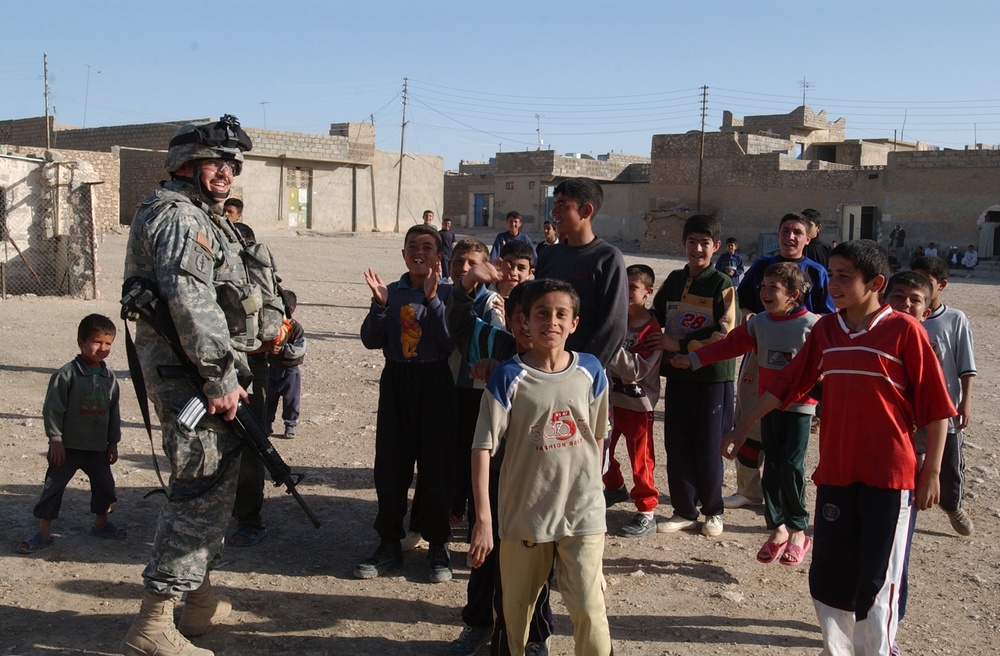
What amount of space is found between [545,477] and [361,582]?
1.63 m

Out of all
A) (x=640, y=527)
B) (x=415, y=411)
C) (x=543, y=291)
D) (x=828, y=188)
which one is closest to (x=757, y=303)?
(x=640, y=527)

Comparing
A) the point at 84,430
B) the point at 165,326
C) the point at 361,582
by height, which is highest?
the point at 165,326

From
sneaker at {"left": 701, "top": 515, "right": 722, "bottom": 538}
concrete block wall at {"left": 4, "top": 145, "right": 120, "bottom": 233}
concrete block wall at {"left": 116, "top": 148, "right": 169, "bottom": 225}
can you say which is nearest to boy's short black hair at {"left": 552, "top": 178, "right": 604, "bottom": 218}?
sneaker at {"left": 701, "top": 515, "right": 722, "bottom": 538}

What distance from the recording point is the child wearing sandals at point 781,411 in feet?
15.0

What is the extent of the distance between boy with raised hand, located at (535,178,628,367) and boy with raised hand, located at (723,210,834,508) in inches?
58.5

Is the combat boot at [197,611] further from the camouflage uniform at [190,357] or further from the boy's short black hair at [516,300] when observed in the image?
the boy's short black hair at [516,300]

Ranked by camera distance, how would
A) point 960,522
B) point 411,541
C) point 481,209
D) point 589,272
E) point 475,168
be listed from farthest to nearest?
1. point 475,168
2. point 481,209
3. point 960,522
4. point 411,541
5. point 589,272

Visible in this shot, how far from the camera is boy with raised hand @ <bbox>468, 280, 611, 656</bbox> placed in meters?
3.14

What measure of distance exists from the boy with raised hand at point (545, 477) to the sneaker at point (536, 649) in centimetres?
24

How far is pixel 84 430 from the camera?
4.69 m

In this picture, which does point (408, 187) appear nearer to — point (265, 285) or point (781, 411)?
point (781, 411)

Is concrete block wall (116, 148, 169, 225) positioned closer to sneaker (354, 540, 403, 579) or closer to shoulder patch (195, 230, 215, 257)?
sneaker (354, 540, 403, 579)

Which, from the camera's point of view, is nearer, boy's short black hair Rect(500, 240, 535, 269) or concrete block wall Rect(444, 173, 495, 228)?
boy's short black hair Rect(500, 240, 535, 269)

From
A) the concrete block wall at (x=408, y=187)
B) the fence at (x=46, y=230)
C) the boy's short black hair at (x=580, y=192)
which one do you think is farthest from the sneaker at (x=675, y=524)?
the concrete block wall at (x=408, y=187)
